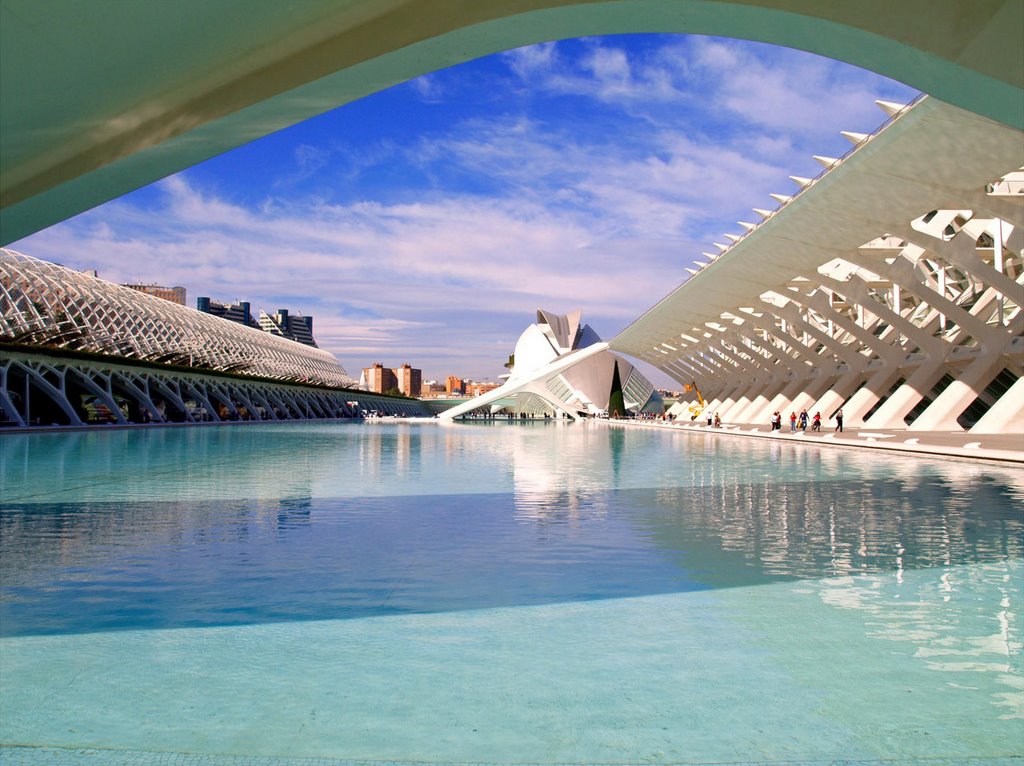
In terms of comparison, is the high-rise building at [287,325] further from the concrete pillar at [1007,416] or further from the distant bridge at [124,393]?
the concrete pillar at [1007,416]

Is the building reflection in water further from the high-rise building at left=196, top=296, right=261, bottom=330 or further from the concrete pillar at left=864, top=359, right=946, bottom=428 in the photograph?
the high-rise building at left=196, top=296, right=261, bottom=330

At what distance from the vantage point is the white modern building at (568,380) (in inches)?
2335

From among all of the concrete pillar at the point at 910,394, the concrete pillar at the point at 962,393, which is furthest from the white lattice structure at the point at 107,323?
the concrete pillar at the point at 962,393

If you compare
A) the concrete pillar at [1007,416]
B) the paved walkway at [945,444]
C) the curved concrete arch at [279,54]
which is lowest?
the paved walkway at [945,444]

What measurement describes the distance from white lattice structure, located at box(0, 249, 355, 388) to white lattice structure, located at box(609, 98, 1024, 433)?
25642 mm

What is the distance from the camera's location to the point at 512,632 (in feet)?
12.8

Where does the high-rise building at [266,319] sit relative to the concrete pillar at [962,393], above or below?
above

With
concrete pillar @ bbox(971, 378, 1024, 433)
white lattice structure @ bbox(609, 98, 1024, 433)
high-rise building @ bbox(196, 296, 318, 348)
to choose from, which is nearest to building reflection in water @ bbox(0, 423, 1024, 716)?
white lattice structure @ bbox(609, 98, 1024, 433)

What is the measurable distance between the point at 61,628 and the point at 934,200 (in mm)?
17400

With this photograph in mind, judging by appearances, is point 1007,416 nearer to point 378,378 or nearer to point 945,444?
point 945,444

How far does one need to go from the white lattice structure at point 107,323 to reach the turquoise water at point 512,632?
28211 millimetres

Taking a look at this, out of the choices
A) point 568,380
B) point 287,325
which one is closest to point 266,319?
point 287,325

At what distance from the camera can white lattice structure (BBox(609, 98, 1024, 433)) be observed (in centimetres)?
1457

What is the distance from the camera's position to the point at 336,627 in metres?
4.00
